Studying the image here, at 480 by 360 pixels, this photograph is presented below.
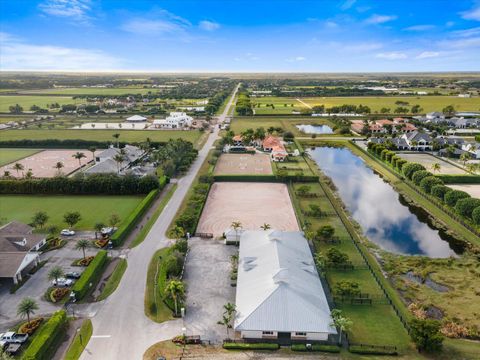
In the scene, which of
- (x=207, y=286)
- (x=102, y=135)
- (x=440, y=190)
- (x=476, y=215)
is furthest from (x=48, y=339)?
(x=102, y=135)

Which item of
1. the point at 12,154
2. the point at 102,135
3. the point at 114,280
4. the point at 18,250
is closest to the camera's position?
the point at 114,280

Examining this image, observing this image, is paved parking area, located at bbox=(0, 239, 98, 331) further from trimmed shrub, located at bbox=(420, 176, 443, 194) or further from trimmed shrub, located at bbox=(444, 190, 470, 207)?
trimmed shrub, located at bbox=(420, 176, 443, 194)

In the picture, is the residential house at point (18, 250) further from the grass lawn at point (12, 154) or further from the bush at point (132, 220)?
the grass lawn at point (12, 154)

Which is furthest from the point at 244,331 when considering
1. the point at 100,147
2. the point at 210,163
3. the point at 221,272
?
the point at 100,147

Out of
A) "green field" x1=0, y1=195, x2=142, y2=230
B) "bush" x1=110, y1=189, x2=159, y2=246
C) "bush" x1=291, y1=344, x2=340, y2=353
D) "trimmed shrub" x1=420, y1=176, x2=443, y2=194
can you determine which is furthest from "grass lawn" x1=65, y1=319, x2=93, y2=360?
"trimmed shrub" x1=420, y1=176, x2=443, y2=194

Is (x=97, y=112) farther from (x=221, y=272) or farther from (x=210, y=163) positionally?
(x=221, y=272)

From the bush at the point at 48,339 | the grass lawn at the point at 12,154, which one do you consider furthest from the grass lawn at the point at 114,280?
the grass lawn at the point at 12,154

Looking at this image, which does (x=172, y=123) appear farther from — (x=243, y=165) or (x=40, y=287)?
(x=40, y=287)
